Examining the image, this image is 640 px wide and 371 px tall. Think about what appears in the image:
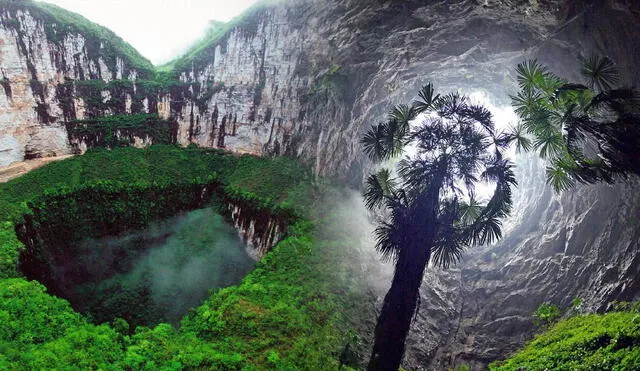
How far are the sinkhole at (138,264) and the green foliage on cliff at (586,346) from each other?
44.5 ft

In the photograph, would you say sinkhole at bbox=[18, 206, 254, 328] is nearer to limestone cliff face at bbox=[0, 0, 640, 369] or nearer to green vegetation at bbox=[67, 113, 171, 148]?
green vegetation at bbox=[67, 113, 171, 148]

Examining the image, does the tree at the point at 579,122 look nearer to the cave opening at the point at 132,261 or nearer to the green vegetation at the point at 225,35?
the cave opening at the point at 132,261

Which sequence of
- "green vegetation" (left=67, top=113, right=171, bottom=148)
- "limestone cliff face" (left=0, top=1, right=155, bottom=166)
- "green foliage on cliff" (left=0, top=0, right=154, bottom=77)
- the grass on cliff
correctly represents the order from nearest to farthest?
1. the grass on cliff
2. "limestone cliff face" (left=0, top=1, right=155, bottom=166)
3. "green foliage on cliff" (left=0, top=0, right=154, bottom=77)
4. "green vegetation" (left=67, top=113, right=171, bottom=148)

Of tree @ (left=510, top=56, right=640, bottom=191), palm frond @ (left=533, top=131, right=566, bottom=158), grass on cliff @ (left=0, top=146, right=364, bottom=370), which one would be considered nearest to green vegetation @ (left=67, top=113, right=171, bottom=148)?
grass on cliff @ (left=0, top=146, right=364, bottom=370)

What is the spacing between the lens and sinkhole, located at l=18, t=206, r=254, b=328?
18.5m

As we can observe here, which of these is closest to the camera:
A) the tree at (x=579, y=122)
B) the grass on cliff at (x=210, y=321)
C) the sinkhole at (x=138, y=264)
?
the tree at (x=579, y=122)

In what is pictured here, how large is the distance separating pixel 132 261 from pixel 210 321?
9.46 m

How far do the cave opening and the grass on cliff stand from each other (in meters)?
1.25

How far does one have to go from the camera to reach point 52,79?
87.3ft

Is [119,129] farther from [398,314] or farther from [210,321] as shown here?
[398,314]

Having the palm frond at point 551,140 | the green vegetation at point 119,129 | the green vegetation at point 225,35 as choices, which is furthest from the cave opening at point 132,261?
the palm frond at point 551,140

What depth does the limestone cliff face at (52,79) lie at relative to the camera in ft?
82.1

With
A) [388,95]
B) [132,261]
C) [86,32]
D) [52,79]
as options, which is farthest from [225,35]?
[132,261]

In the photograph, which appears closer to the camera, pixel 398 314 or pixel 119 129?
pixel 398 314
